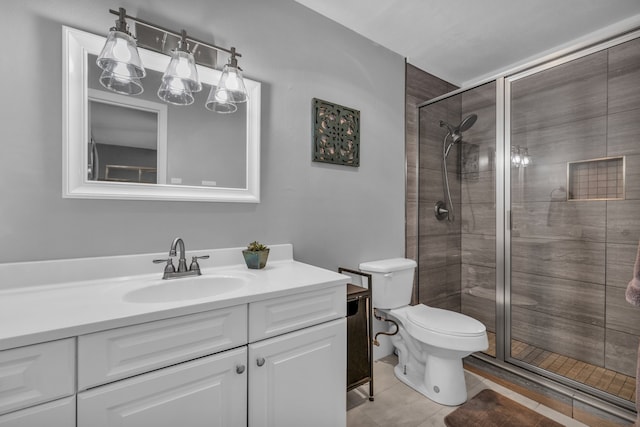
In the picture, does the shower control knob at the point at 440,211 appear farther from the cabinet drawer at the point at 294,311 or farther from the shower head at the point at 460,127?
the cabinet drawer at the point at 294,311

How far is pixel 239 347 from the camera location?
1.04m

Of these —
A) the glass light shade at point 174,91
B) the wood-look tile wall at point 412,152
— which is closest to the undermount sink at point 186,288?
the glass light shade at point 174,91

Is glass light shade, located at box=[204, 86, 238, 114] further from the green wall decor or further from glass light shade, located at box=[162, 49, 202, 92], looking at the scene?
the green wall decor

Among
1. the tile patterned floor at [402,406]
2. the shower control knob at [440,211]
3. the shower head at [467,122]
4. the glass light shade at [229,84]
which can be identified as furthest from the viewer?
the shower control knob at [440,211]

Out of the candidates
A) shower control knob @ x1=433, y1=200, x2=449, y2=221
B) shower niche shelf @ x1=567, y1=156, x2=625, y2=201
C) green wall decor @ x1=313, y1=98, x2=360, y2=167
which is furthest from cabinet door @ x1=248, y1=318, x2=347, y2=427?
shower niche shelf @ x1=567, y1=156, x2=625, y2=201

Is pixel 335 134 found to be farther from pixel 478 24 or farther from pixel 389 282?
pixel 478 24

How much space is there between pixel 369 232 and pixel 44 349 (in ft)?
5.71

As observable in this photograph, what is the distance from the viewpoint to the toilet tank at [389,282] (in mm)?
1979

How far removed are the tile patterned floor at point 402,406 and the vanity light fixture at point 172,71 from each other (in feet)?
5.83

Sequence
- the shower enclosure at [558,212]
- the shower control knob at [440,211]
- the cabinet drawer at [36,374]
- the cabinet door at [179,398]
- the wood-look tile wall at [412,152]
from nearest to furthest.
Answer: the cabinet drawer at [36,374]
the cabinet door at [179,398]
the shower enclosure at [558,212]
the wood-look tile wall at [412,152]
the shower control knob at [440,211]

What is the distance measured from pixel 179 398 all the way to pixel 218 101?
1.27 metres

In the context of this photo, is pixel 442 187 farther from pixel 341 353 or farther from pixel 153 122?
pixel 153 122

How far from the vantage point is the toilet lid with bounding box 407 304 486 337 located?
167 centimetres

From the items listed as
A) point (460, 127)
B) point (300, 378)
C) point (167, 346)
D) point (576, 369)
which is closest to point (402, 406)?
point (300, 378)
